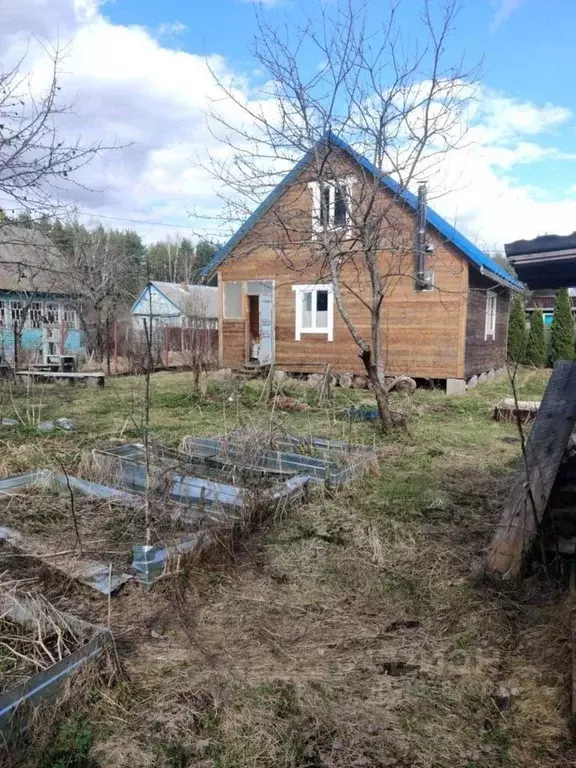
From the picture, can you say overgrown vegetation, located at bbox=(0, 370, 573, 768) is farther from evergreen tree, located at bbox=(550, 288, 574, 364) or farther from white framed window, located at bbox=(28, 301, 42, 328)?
evergreen tree, located at bbox=(550, 288, 574, 364)

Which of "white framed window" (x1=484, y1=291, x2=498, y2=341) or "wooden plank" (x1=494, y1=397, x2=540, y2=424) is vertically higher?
"white framed window" (x1=484, y1=291, x2=498, y2=341)

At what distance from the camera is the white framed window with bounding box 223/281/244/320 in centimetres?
1628

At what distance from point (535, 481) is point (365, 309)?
1097 centimetres

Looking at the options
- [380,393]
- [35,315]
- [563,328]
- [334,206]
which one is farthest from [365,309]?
[563,328]

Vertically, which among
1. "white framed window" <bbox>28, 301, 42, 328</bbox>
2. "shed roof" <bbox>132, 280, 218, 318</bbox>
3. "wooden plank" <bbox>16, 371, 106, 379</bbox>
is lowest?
"wooden plank" <bbox>16, 371, 106, 379</bbox>

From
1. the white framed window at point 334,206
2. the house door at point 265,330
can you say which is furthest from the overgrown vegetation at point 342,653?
the house door at point 265,330

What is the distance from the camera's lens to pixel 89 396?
12.5 m

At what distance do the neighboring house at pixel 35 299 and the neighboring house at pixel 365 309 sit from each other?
146 inches

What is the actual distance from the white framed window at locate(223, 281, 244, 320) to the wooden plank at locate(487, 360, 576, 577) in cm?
1287

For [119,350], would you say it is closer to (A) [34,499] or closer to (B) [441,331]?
(B) [441,331]

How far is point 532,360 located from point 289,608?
20.2 meters

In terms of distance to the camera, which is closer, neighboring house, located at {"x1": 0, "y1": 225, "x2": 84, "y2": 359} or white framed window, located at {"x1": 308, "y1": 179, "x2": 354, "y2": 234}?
neighboring house, located at {"x1": 0, "y1": 225, "x2": 84, "y2": 359}

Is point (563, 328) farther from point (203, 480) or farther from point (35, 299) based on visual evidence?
point (35, 299)

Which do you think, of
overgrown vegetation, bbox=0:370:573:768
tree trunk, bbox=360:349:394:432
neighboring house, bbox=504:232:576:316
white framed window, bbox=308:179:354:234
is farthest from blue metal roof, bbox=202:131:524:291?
overgrown vegetation, bbox=0:370:573:768
